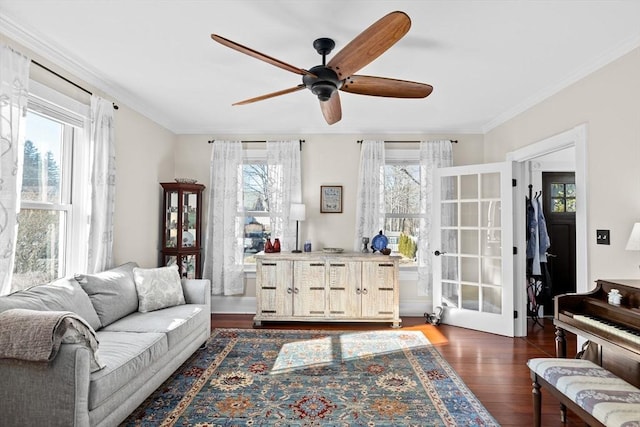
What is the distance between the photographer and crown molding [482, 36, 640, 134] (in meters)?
2.53

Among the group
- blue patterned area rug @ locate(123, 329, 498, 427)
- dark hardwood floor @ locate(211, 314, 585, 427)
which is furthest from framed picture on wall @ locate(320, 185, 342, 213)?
blue patterned area rug @ locate(123, 329, 498, 427)

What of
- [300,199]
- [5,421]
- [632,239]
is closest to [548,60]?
[632,239]

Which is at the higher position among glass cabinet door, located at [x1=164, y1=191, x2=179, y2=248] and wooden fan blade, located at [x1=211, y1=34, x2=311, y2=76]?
wooden fan blade, located at [x1=211, y1=34, x2=311, y2=76]

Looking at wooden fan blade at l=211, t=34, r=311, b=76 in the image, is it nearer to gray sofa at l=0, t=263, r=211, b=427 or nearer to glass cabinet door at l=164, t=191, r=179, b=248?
gray sofa at l=0, t=263, r=211, b=427

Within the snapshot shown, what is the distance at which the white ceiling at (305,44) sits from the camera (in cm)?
216

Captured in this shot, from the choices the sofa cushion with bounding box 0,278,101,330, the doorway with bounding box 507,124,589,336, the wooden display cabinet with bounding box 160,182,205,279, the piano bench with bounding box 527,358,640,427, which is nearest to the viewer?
the piano bench with bounding box 527,358,640,427

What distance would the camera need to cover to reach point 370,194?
15.6 ft

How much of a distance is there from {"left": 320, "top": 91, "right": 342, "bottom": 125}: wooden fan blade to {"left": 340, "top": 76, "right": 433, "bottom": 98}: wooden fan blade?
0.12 meters

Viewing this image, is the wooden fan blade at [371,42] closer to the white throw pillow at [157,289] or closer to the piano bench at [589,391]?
the piano bench at [589,391]

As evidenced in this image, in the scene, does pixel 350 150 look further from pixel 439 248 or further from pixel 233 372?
pixel 233 372

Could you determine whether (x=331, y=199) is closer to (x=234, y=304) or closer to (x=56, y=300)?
(x=234, y=304)

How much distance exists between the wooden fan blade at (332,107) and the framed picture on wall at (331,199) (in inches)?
71.8

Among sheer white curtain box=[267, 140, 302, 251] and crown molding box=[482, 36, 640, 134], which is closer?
crown molding box=[482, 36, 640, 134]

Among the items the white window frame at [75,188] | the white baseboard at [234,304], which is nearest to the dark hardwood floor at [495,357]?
the white baseboard at [234,304]
